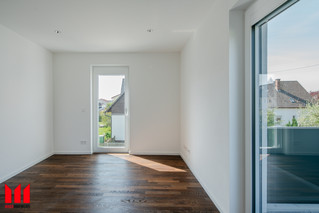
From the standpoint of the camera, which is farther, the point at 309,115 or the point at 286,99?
the point at 286,99

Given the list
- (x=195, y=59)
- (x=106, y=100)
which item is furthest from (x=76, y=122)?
(x=195, y=59)

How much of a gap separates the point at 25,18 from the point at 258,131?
365 centimetres

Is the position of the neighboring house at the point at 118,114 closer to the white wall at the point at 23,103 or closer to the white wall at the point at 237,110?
the white wall at the point at 23,103

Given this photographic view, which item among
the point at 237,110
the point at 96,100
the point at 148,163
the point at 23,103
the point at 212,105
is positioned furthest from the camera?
the point at 96,100

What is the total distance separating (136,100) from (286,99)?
388 cm

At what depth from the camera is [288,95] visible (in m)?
1.55

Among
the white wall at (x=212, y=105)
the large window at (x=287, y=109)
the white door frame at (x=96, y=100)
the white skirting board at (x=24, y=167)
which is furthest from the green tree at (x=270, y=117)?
the white skirting board at (x=24, y=167)

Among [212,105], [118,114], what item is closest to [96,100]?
[118,114]

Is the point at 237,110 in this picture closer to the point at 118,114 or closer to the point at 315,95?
the point at 315,95

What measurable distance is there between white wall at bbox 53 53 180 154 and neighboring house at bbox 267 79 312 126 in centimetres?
345

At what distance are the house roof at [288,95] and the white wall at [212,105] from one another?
478 mm

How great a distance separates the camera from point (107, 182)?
3229 millimetres

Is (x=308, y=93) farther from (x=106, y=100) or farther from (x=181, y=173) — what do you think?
(x=106, y=100)

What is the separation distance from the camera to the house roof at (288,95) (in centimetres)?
139
